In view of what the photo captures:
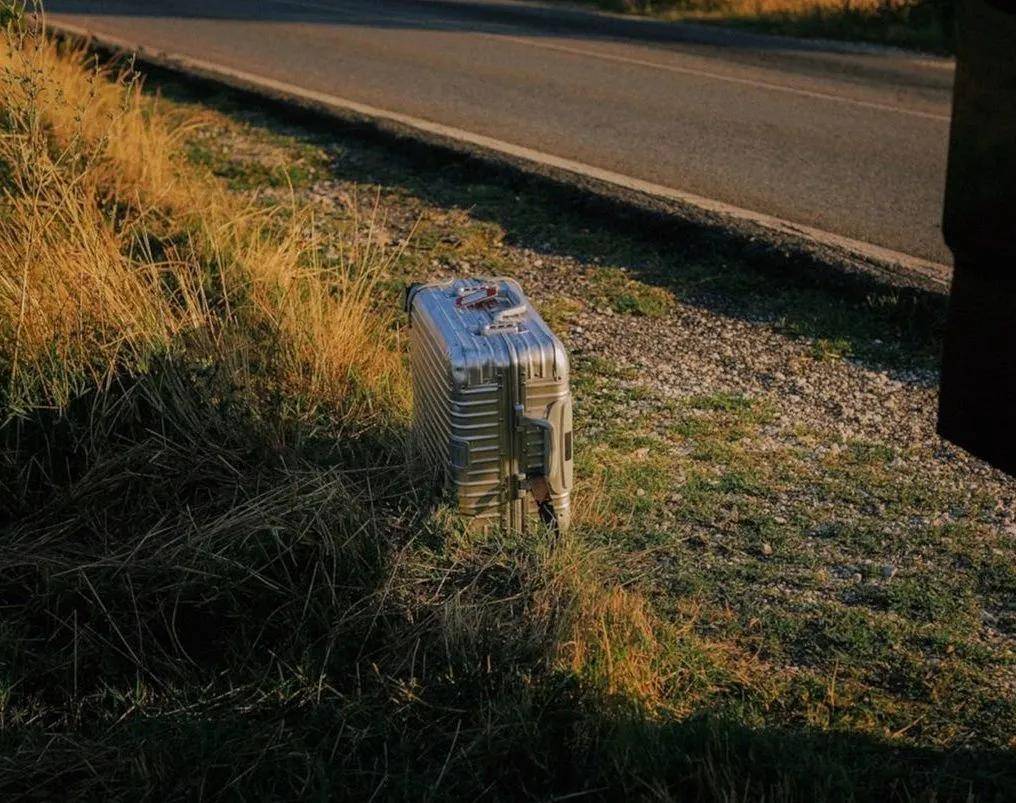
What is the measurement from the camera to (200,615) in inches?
127

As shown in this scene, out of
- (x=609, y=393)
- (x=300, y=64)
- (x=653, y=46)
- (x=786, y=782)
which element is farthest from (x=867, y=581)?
(x=653, y=46)

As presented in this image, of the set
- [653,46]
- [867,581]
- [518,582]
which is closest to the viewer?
[518,582]

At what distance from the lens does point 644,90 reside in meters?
10.6

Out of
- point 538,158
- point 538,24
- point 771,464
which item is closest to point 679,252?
point 538,158

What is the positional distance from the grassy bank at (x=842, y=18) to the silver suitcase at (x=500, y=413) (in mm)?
10910

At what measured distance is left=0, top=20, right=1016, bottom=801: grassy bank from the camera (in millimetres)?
2680

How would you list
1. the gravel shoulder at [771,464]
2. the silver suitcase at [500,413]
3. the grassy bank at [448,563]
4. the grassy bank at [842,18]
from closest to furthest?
1. the grassy bank at [448,563]
2. the gravel shoulder at [771,464]
3. the silver suitcase at [500,413]
4. the grassy bank at [842,18]

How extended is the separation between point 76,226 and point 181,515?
4.68 feet

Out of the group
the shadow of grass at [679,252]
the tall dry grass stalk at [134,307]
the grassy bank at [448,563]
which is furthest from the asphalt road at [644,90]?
the tall dry grass stalk at [134,307]

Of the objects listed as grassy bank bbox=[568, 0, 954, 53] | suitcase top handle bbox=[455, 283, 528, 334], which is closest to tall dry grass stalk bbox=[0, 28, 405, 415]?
suitcase top handle bbox=[455, 283, 528, 334]

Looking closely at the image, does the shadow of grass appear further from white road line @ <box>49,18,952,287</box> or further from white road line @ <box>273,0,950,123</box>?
white road line @ <box>273,0,950,123</box>

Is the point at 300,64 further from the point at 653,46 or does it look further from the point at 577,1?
the point at 577,1

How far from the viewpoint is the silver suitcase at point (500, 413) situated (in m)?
3.19

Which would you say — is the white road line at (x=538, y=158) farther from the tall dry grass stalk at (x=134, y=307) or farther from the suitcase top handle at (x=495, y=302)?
the suitcase top handle at (x=495, y=302)
